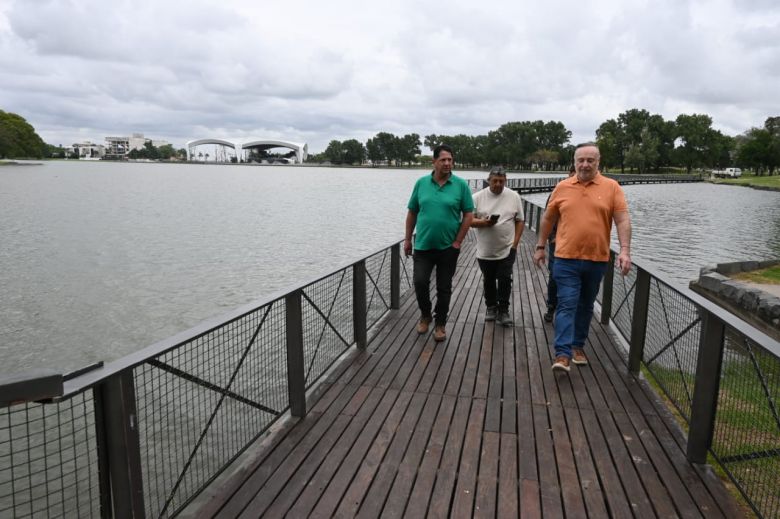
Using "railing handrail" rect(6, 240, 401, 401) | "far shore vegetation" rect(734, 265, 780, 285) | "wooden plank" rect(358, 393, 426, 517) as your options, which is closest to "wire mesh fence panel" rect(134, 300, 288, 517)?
"railing handrail" rect(6, 240, 401, 401)

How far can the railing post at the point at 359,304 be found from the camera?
4684 mm

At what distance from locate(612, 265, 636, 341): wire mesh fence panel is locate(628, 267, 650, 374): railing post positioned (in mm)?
277

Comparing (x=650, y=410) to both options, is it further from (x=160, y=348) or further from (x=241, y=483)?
(x=160, y=348)

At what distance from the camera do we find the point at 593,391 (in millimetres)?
3971

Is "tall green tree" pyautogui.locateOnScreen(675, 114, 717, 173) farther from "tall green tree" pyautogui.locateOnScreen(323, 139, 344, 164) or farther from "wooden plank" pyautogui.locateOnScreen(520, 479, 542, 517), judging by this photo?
"wooden plank" pyautogui.locateOnScreen(520, 479, 542, 517)

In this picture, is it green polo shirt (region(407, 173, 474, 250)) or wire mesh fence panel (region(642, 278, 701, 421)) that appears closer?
wire mesh fence panel (region(642, 278, 701, 421))

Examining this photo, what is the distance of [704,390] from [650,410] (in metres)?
0.85

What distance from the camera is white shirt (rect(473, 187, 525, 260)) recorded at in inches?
203

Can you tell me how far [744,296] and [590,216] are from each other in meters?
7.48

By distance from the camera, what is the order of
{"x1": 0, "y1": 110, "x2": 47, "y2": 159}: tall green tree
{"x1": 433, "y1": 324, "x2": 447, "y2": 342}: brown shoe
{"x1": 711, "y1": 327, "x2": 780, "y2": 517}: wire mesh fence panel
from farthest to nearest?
{"x1": 0, "y1": 110, "x2": 47, "y2": 159}: tall green tree → {"x1": 433, "y1": 324, "x2": 447, "y2": 342}: brown shoe → {"x1": 711, "y1": 327, "x2": 780, "y2": 517}: wire mesh fence panel

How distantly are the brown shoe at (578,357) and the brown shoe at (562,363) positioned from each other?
0.27 metres

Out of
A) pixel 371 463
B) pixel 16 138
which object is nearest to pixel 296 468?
pixel 371 463

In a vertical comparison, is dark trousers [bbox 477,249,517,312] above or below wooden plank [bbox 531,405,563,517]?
above

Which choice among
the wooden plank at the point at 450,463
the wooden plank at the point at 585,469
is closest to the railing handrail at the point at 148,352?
the wooden plank at the point at 450,463
